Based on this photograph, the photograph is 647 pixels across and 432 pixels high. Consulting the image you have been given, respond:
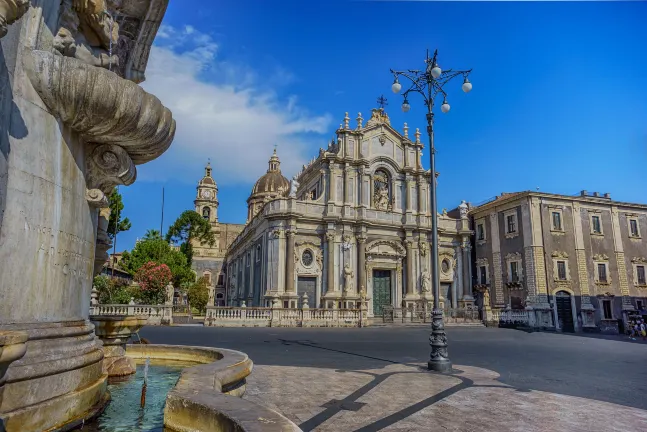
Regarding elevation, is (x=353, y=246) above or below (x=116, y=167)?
above

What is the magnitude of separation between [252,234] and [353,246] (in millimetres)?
11063

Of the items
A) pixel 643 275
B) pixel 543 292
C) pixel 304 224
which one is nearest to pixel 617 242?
pixel 643 275

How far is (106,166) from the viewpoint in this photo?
15.0 ft

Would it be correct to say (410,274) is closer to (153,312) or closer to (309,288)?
(309,288)

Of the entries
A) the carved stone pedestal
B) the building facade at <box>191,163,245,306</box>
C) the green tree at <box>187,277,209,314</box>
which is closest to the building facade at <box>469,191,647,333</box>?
the green tree at <box>187,277,209,314</box>

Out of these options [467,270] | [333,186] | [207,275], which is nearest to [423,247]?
[467,270]

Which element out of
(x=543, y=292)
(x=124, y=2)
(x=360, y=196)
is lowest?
(x=543, y=292)

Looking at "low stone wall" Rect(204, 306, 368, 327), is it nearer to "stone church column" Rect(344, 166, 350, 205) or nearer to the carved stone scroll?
"stone church column" Rect(344, 166, 350, 205)

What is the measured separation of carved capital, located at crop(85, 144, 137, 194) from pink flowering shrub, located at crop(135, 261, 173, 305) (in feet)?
97.6

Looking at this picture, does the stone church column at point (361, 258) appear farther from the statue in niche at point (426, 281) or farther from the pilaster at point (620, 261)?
the pilaster at point (620, 261)

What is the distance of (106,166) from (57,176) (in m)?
0.66

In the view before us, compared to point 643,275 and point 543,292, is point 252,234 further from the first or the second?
point 643,275

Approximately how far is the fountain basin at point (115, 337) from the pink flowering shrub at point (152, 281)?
27768mm

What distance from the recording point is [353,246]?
34062 mm
